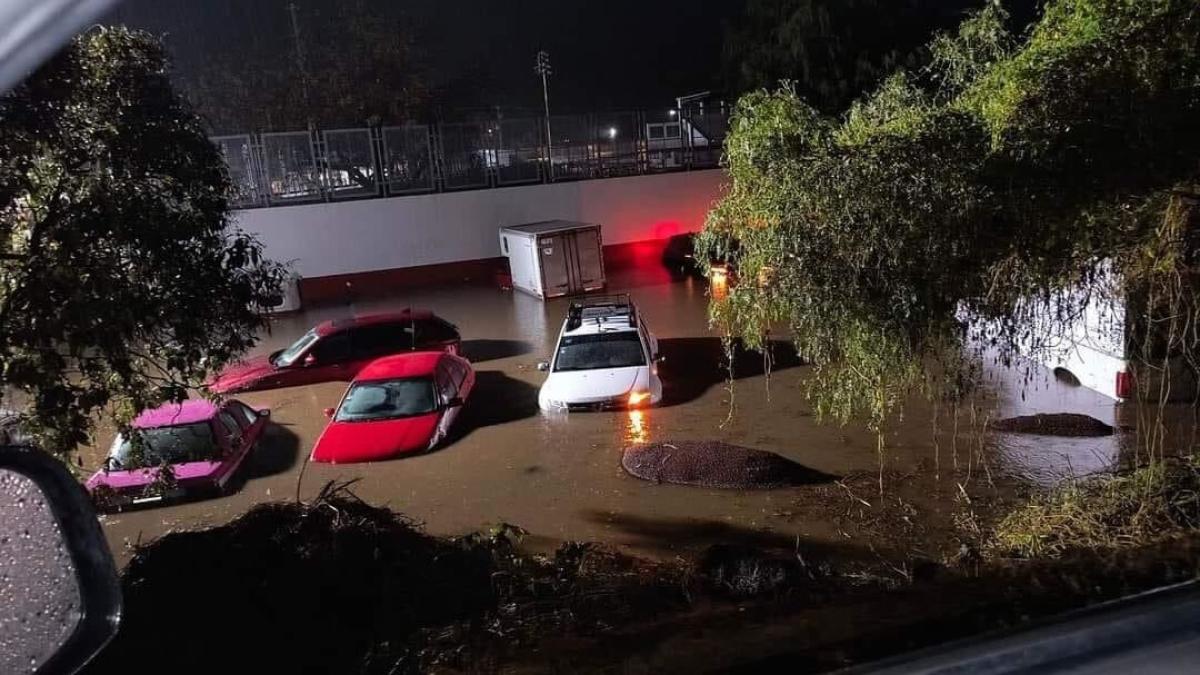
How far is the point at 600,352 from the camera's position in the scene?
1194cm

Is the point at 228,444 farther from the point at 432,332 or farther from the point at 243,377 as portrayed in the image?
the point at 432,332

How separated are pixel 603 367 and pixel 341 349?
491 cm

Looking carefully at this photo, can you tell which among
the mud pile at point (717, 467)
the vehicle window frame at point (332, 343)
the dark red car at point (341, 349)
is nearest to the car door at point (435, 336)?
the dark red car at point (341, 349)

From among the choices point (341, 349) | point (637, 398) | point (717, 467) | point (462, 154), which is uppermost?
point (462, 154)

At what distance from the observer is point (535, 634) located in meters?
4.82

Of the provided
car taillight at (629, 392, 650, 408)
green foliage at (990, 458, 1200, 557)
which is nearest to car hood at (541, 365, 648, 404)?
car taillight at (629, 392, 650, 408)

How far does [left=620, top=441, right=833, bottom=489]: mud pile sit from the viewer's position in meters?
8.62

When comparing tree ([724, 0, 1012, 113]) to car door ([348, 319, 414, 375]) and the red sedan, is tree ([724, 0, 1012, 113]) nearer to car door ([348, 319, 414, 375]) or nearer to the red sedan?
car door ([348, 319, 414, 375])

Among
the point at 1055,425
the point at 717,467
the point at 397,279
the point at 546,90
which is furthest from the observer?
the point at 546,90

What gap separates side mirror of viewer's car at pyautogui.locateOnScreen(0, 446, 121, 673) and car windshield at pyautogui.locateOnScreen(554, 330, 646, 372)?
10.0 meters

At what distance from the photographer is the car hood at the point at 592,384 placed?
11.2 metres

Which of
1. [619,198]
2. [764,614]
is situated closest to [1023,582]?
[764,614]

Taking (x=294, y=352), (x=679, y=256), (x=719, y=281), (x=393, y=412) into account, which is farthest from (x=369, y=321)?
(x=679, y=256)

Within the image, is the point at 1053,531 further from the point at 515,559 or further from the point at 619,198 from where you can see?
the point at 619,198
